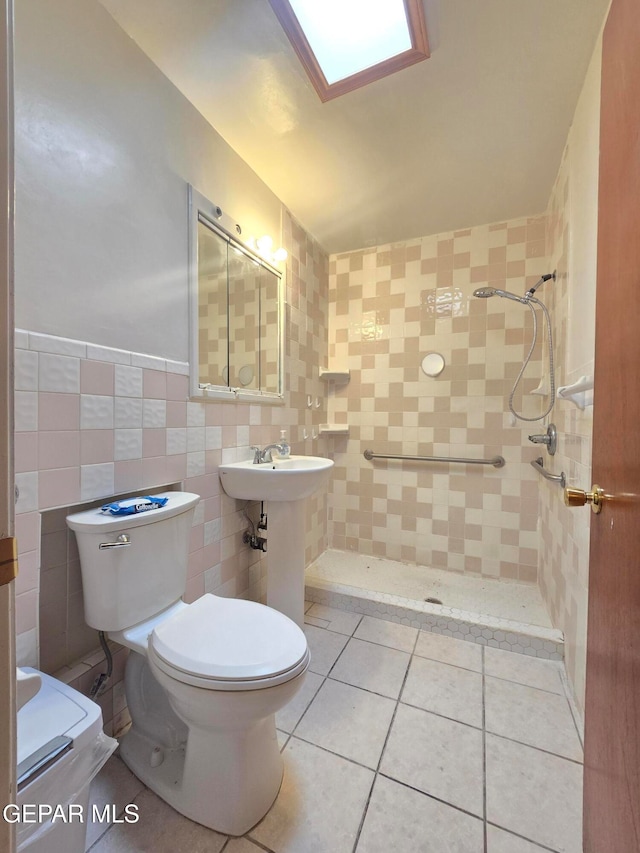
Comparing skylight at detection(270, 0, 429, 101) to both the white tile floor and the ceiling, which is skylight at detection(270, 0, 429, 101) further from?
the white tile floor

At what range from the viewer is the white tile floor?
87cm

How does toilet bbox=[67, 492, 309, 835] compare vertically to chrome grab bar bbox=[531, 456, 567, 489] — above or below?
below

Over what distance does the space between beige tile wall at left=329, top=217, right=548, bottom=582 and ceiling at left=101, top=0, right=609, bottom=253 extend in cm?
33

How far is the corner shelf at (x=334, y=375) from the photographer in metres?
2.38

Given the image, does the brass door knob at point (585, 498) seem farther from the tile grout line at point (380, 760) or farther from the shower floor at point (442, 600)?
the shower floor at point (442, 600)

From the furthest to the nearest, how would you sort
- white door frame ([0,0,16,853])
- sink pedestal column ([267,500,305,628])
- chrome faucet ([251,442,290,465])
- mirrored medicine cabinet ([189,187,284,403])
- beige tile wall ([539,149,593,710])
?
chrome faucet ([251,442,290,465]) → sink pedestal column ([267,500,305,628]) → mirrored medicine cabinet ([189,187,284,403]) → beige tile wall ([539,149,593,710]) → white door frame ([0,0,16,853])

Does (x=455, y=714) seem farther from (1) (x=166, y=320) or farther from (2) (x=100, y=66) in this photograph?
(2) (x=100, y=66)

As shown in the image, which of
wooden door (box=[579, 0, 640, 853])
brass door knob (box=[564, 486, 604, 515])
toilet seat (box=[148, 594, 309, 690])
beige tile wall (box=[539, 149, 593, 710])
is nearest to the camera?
wooden door (box=[579, 0, 640, 853])

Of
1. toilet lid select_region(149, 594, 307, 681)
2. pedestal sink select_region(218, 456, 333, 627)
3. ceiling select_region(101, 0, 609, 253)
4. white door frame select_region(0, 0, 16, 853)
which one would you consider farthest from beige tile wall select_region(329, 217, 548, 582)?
white door frame select_region(0, 0, 16, 853)

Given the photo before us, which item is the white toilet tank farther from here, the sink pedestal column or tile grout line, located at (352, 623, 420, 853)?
tile grout line, located at (352, 623, 420, 853)

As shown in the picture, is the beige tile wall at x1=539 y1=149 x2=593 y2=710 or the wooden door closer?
the wooden door

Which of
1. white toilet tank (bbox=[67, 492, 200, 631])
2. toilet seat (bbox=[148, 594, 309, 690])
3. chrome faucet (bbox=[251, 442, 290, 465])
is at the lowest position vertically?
toilet seat (bbox=[148, 594, 309, 690])

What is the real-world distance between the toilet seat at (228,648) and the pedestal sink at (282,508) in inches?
18.3

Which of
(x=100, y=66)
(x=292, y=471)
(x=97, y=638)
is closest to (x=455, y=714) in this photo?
(x=292, y=471)
